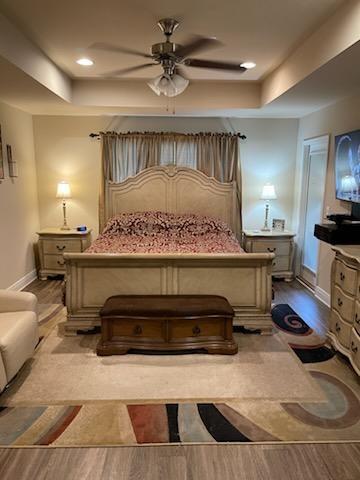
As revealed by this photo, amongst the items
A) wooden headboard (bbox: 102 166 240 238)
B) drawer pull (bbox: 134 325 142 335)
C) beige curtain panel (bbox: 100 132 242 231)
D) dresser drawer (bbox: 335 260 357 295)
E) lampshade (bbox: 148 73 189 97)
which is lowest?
drawer pull (bbox: 134 325 142 335)

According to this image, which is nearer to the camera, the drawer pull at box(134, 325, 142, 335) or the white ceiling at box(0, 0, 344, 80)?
the white ceiling at box(0, 0, 344, 80)

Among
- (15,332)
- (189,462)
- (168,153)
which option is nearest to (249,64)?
(168,153)

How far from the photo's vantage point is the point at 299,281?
16.8 ft

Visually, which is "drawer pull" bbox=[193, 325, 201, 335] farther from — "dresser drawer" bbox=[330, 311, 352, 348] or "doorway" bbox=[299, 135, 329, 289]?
"doorway" bbox=[299, 135, 329, 289]

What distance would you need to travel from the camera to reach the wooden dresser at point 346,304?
2.62m

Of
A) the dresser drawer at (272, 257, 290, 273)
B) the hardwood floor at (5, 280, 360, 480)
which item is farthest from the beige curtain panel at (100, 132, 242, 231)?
the hardwood floor at (5, 280, 360, 480)

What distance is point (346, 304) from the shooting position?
110 inches

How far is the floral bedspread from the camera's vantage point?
147 inches

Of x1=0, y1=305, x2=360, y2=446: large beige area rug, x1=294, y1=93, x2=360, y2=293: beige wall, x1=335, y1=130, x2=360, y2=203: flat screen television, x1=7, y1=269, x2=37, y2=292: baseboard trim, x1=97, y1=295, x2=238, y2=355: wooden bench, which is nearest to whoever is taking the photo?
x1=0, y1=305, x2=360, y2=446: large beige area rug

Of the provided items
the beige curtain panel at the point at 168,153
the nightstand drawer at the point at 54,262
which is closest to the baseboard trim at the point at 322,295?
the beige curtain panel at the point at 168,153

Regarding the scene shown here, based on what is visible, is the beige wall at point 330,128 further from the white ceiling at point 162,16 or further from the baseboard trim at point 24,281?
the baseboard trim at point 24,281

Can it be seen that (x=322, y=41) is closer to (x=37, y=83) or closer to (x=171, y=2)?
(x=171, y=2)

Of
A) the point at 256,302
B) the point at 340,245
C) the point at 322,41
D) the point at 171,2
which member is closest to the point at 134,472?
the point at 256,302

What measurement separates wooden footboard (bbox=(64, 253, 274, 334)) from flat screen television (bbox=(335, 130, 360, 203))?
1167 mm
